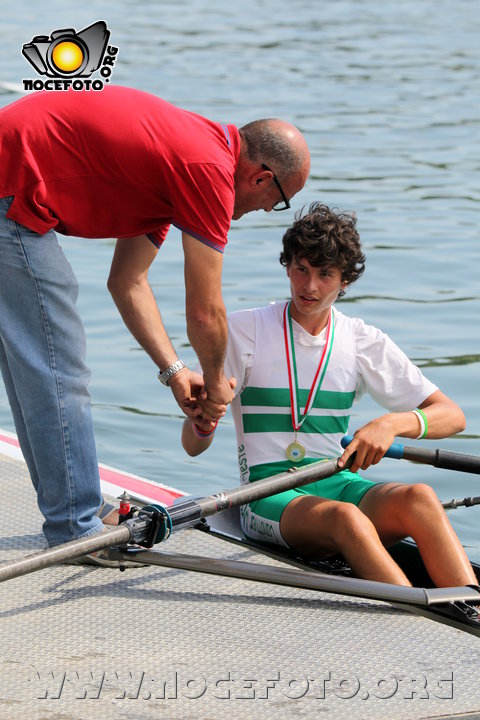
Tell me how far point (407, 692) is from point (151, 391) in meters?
4.81

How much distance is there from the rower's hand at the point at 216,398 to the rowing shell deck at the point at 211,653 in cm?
55

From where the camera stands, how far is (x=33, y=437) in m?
4.04

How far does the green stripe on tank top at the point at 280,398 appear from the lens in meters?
4.49

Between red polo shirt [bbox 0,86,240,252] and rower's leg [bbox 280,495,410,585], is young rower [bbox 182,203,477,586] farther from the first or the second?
red polo shirt [bbox 0,86,240,252]

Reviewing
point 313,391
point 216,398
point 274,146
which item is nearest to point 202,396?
point 216,398

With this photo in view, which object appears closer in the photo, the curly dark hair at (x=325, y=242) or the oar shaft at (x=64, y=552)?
the oar shaft at (x=64, y=552)

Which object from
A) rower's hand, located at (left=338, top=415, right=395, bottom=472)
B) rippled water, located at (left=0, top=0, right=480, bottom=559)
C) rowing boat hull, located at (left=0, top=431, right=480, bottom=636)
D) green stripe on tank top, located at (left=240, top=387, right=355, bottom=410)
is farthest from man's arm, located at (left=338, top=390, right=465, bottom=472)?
rippled water, located at (left=0, top=0, right=480, bottom=559)

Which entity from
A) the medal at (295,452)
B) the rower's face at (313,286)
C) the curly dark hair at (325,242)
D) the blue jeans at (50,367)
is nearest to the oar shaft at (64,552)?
the blue jeans at (50,367)

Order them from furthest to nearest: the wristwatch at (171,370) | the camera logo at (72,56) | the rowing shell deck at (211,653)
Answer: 1. the camera logo at (72,56)
2. the wristwatch at (171,370)
3. the rowing shell deck at (211,653)

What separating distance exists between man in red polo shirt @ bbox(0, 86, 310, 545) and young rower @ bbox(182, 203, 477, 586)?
1.17 ft

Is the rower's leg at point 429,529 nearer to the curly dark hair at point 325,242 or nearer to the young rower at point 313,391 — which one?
the young rower at point 313,391

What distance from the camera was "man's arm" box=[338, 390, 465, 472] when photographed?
13.8 feet

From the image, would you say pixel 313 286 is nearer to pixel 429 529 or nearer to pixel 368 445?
pixel 368 445

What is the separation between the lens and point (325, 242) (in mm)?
4449
